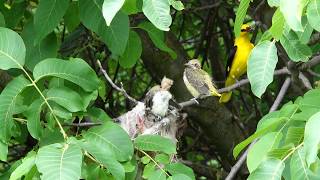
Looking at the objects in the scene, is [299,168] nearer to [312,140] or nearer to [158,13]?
[312,140]

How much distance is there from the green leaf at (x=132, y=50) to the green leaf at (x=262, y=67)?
5.37ft

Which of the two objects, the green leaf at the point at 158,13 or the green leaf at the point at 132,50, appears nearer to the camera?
the green leaf at the point at 158,13

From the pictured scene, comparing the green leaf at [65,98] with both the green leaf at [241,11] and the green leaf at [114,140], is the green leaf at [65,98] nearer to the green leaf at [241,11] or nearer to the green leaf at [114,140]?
the green leaf at [114,140]

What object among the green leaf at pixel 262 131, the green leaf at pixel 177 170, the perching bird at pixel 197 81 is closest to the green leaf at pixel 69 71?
the green leaf at pixel 177 170

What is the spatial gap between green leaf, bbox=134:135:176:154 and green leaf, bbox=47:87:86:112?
274mm

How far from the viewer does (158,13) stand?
1.52 metres

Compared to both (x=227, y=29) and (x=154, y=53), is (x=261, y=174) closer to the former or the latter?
(x=154, y=53)

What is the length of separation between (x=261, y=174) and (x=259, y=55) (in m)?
0.29

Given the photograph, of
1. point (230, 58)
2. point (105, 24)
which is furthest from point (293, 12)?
point (230, 58)

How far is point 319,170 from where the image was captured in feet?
5.20

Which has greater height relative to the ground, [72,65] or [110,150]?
[72,65]

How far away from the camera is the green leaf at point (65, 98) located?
2.26 meters

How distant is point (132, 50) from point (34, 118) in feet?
3.51

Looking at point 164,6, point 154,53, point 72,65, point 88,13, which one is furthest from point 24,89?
point 154,53
